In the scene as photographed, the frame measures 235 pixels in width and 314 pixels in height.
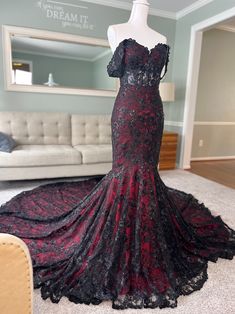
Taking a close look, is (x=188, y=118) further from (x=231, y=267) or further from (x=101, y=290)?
(x=101, y=290)

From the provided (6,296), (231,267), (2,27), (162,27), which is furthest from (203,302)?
(162,27)

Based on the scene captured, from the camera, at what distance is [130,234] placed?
1394 millimetres

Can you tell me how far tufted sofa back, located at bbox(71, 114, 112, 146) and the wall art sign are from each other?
1.31 m

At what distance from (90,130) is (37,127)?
720mm

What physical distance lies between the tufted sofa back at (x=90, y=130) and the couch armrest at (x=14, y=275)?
272 cm

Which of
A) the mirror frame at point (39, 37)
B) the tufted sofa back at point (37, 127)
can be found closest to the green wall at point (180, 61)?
the mirror frame at point (39, 37)

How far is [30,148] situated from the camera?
2.88m

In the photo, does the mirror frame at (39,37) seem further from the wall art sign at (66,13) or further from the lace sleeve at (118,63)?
the lace sleeve at (118,63)

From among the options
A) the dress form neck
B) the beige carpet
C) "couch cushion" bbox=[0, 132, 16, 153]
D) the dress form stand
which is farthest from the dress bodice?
"couch cushion" bbox=[0, 132, 16, 153]

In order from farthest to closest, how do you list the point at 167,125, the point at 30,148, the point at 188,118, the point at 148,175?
the point at 167,125
the point at 188,118
the point at 30,148
the point at 148,175

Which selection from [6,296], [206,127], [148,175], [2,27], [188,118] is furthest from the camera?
[206,127]

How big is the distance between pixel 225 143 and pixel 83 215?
415 centimetres

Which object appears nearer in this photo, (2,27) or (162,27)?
(2,27)

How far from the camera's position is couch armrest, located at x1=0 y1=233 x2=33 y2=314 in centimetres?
68
